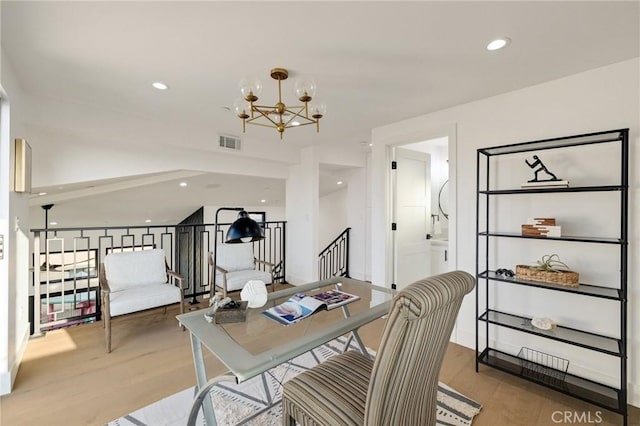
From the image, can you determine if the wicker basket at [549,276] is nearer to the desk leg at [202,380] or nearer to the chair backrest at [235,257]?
the desk leg at [202,380]

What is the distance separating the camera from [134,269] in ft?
10.6

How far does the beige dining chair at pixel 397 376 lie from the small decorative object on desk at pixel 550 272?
1.38 metres

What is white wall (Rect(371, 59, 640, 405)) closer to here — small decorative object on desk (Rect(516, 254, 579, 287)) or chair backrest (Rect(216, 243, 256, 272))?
small decorative object on desk (Rect(516, 254, 579, 287))

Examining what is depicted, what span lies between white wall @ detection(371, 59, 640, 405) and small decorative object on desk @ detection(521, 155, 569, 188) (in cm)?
25

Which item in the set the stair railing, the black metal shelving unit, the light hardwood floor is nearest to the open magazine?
the light hardwood floor

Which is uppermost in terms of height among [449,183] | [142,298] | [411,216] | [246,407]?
[449,183]

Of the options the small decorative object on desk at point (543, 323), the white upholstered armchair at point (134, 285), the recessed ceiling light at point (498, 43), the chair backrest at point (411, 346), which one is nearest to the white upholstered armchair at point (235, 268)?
the white upholstered armchair at point (134, 285)

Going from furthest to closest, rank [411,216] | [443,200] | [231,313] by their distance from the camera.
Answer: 1. [443,200]
2. [411,216]
3. [231,313]

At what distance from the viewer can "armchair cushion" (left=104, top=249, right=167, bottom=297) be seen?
10.2 feet

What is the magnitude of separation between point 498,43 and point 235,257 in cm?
354

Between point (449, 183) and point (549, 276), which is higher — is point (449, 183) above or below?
above

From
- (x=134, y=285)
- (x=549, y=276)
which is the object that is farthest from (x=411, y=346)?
(x=134, y=285)

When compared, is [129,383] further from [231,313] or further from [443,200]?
[443,200]

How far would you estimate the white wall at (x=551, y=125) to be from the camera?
6.71ft
